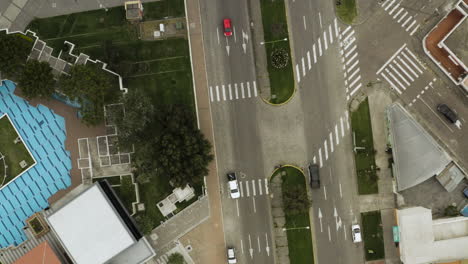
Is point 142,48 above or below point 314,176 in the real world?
above

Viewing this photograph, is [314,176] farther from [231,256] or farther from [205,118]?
[205,118]

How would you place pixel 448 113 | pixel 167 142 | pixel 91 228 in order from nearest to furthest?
pixel 167 142
pixel 91 228
pixel 448 113

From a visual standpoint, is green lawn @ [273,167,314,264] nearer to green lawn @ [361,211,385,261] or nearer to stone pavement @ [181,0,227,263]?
green lawn @ [361,211,385,261]

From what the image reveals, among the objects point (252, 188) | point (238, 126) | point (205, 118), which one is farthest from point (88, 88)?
point (252, 188)

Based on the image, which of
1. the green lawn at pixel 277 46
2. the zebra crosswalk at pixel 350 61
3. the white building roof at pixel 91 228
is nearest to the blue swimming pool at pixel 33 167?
the white building roof at pixel 91 228

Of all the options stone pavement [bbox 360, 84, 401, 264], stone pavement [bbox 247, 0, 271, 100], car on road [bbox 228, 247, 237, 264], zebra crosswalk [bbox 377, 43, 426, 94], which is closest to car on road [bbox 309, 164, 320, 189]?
stone pavement [bbox 360, 84, 401, 264]


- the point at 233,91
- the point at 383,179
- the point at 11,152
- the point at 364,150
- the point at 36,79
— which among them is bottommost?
the point at 383,179

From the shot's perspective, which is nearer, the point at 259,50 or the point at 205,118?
the point at 259,50
